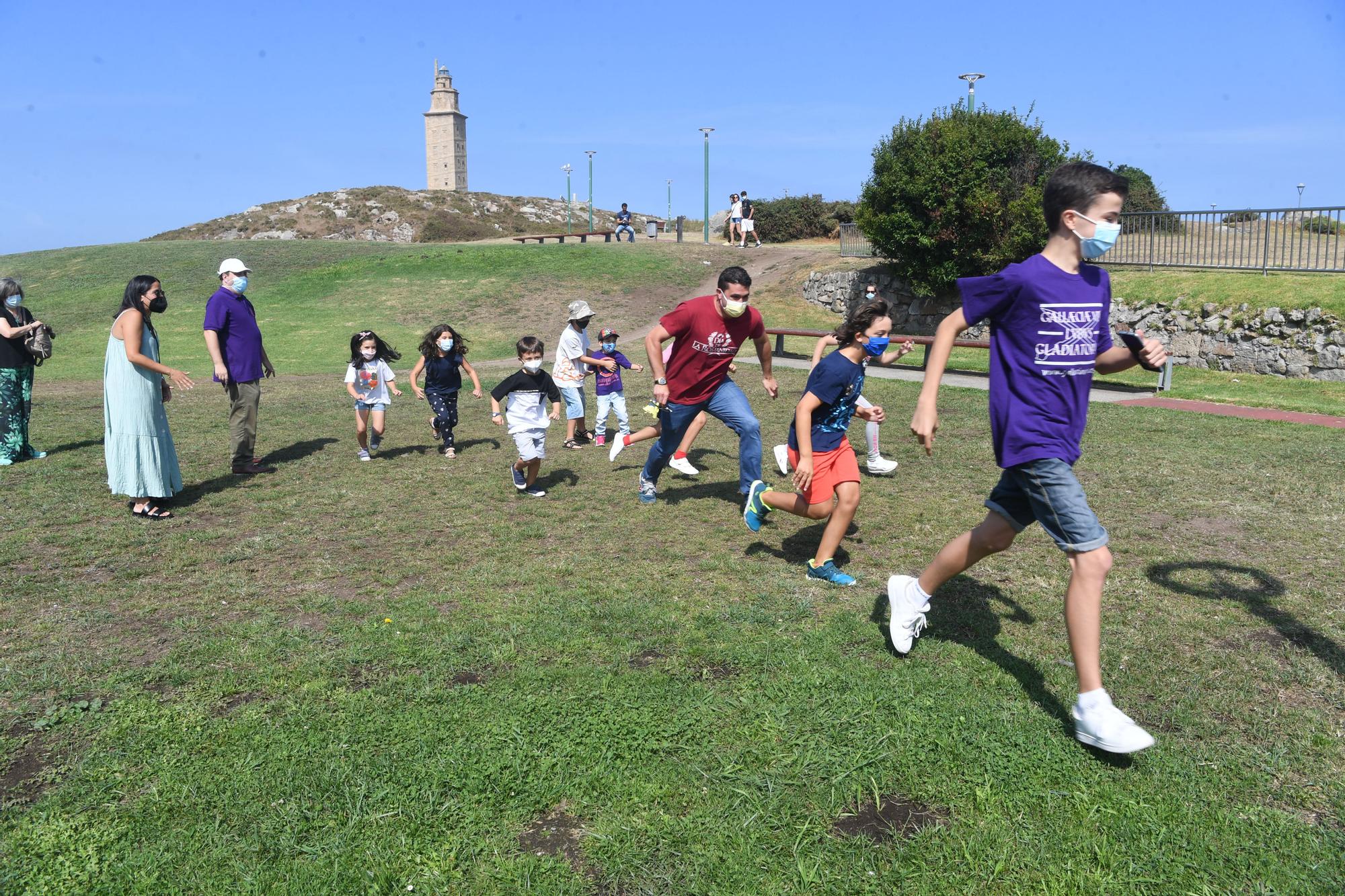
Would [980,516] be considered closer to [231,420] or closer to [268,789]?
[268,789]

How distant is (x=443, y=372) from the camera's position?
31.9 ft

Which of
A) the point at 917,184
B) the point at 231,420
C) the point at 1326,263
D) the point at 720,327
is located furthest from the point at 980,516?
the point at 917,184

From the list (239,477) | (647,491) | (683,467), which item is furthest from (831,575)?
(239,477)

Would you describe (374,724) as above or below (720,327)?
below

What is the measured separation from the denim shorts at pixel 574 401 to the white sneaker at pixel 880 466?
3.21 metres

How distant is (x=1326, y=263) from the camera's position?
1599 cm

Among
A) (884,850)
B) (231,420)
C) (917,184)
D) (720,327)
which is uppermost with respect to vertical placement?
(917,184)

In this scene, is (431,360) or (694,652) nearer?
(694,652)

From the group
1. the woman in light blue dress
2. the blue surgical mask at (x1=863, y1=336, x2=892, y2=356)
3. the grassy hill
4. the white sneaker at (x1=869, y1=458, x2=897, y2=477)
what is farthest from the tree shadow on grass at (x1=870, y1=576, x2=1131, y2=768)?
the grassy hill

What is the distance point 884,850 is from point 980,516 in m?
4.45

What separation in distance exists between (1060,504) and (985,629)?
1271 millimetres

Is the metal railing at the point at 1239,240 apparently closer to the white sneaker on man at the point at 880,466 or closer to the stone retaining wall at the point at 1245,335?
the stone retaining wall at the point at 1245,335

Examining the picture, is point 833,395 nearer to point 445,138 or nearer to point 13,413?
point 13,413

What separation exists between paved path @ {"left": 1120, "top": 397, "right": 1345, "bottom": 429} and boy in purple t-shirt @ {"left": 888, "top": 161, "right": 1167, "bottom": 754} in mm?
8807
